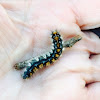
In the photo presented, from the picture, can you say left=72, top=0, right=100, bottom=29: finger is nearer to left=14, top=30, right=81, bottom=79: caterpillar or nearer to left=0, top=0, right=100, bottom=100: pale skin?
left=0, top=0, right=100, bottom=100: pale skin

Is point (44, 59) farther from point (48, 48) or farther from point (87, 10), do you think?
point (87, 10)

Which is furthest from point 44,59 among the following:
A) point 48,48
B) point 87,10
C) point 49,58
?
point 87,10

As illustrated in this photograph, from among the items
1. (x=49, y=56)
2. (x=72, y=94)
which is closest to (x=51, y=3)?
(x=49, y=56)

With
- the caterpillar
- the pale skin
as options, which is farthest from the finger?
the caterpillar

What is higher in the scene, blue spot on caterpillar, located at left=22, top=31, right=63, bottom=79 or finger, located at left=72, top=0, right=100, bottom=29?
finger, located at left=72, top=0, right=100, bottom=29

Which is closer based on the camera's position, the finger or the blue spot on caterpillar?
the blue spot on caterpillar

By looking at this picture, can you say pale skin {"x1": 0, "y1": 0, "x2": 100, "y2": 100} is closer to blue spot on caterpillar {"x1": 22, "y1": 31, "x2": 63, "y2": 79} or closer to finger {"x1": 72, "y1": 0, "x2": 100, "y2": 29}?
finger {"x1": 72, "y1": 0, "x2": 100, "y2": 29}
